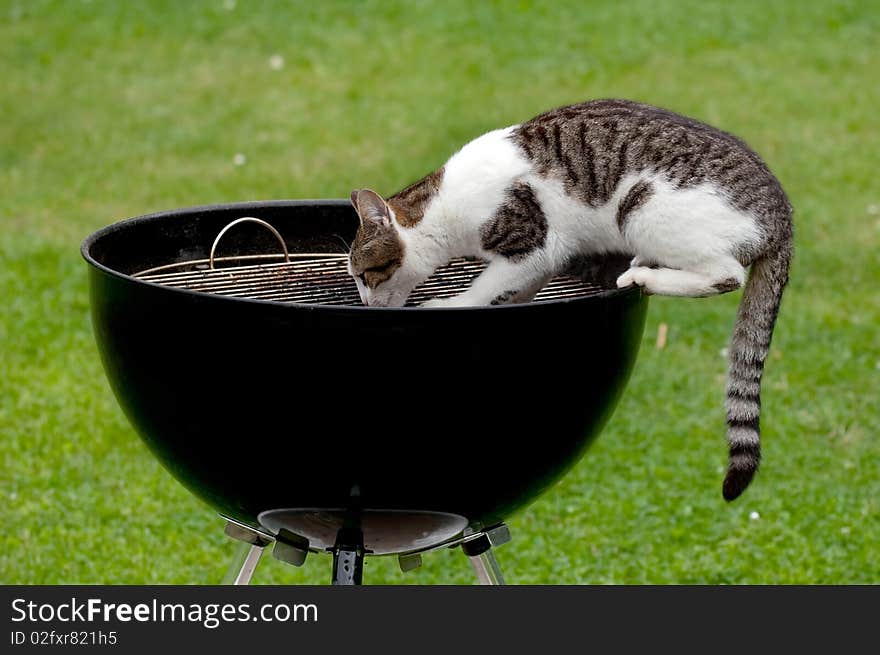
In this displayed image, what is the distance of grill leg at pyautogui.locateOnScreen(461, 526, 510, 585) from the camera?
86.4 inches

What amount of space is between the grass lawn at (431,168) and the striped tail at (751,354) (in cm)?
115

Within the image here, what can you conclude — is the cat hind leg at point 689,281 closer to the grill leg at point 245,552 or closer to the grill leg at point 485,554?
the grill leg at point 485,554

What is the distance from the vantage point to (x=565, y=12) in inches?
307

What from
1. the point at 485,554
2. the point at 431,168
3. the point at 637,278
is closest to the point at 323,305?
the point at 637,278

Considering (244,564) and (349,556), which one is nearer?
(349,556)

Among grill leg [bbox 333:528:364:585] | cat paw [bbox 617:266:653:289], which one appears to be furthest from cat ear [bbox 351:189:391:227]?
grill leg [bbox 333:528:364:585]

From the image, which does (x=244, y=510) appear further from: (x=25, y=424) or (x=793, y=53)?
(x=793, y=53)

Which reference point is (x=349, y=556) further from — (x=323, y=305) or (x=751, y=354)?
(x=751, y=354)

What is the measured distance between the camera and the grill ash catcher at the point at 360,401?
69.2 inches

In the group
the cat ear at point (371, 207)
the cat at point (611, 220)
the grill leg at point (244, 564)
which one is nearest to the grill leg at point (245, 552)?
the grill leg at point (244, 564)

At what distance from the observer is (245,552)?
2371 mm

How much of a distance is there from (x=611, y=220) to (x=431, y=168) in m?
3.92

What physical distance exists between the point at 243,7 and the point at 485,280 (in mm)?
6243
